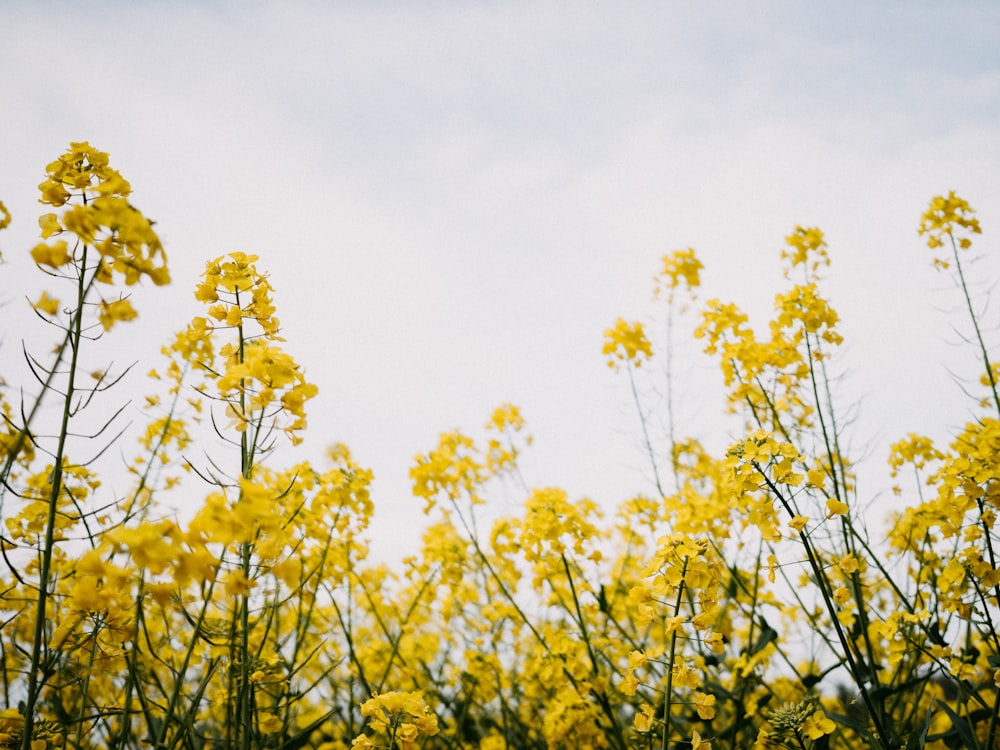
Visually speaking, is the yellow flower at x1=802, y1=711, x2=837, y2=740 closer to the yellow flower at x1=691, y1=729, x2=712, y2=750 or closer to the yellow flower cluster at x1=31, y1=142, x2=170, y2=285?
the yellow flower at x1=691, y1=729, x2=712, y2=750

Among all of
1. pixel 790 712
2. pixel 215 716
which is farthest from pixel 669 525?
pixel 215 716

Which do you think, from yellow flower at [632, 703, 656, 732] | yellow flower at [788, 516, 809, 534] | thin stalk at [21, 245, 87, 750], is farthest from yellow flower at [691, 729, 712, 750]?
thin stalk at [21, 245, 87, 750]

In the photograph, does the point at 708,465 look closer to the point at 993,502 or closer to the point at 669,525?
the point at 669,525

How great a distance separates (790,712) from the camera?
90.2 inches

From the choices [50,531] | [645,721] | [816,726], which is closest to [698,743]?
[645,721]

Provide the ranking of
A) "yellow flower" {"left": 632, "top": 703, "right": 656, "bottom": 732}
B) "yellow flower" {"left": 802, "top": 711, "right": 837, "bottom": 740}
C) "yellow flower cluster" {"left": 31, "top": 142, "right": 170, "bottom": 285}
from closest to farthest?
1. "yellow flower cluster" {"left": 31, "top": 142, "right": 170, "bottom": 285}
2. "yellow flower" {"left": 632, "top": 703, "right": 656, "bottom": 732}
3. "yellow flower" {"left": 802, "top": 711, "right": 837, "bottom": 740}

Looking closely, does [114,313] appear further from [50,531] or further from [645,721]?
[645,721]

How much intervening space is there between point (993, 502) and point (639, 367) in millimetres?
2205

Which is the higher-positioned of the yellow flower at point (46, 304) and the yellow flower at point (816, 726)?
the yellow flower at point (46, 304)

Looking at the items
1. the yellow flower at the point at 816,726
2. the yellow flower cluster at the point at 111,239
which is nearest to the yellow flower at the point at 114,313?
the yellow flower cluster at the point at 111,239

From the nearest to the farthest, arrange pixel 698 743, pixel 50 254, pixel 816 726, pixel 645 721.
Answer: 1. pixel 50 254
2. pixel 698 743
3. pixel 645 721
4. pixel 816 726

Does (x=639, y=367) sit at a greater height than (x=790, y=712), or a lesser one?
greater

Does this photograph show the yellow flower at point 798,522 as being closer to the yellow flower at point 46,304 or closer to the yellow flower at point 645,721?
the yellow flower at point 645,721

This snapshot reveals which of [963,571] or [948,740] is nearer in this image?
[963,571]
